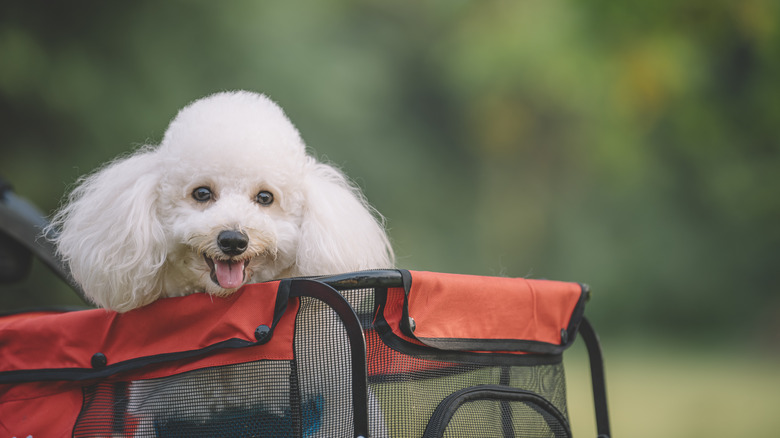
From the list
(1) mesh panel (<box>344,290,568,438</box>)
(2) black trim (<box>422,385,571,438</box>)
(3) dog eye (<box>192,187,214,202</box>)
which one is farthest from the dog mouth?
(2) black trim (<box>422,385,571,438</box>)

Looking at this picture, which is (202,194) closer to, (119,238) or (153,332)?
(119,238)

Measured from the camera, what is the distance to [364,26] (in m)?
6.91

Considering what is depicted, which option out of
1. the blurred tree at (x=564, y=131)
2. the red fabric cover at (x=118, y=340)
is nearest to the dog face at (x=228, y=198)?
the red fabric cover at (x=118, y=340)

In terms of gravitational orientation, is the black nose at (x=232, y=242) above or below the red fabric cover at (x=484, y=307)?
above

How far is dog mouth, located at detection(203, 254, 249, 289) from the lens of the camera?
3.81 ft

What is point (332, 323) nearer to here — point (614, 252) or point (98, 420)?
point (98, 420)

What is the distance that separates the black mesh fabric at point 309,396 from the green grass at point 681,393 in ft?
7.93

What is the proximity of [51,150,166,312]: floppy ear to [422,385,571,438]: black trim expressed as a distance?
1.67ft

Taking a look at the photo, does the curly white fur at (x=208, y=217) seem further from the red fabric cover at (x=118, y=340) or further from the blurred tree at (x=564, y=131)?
the blurred tree at (x=564, y=131)

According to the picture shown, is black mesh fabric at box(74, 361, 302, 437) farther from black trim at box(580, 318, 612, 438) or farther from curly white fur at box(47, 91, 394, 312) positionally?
black trim at box(580, 318, 612, 438)

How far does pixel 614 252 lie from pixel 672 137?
1229mm

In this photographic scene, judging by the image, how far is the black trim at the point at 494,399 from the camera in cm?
105

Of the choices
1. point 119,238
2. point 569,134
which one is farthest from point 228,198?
point 569,134

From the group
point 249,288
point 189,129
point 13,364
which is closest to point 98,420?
point 13,364
